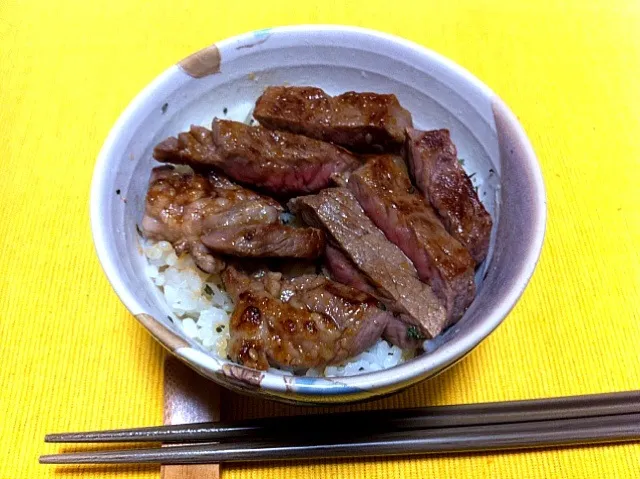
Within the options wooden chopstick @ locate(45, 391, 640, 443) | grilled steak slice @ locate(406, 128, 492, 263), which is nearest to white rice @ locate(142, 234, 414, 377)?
wooden chopstick @ locate(45, 391, 640, 443)

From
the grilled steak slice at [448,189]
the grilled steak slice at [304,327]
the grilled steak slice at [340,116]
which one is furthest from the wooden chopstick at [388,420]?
the grilled steak slice at [340,116]

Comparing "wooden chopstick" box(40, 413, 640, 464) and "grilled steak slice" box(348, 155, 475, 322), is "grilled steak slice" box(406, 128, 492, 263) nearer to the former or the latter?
"grilled steak slice" box(348, 155, 475, 322)

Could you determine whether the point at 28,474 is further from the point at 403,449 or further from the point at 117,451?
the point at 403,449

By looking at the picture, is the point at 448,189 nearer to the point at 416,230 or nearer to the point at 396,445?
the point at 416,230

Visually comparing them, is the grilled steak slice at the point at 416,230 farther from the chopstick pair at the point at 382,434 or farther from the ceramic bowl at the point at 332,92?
the chopstick pair at the point at 382,434

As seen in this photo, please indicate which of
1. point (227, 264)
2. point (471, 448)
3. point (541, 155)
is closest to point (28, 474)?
point (227, 264)

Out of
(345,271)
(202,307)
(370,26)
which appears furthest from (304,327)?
(370,26)
